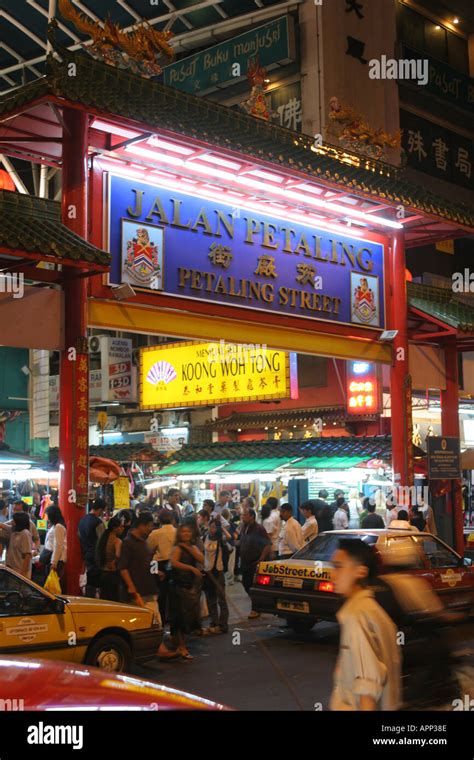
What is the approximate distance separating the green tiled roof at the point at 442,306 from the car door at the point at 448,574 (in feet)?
25.5

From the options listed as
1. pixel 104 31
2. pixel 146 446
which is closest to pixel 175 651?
pixel 104 31

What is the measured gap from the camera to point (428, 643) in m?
11.5

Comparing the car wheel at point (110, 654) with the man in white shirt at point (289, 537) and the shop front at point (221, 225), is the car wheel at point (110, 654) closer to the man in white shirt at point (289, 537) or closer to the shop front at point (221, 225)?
the shop front at point (221, 225)

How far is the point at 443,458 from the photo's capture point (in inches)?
756

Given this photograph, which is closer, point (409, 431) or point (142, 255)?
point (142, 255)

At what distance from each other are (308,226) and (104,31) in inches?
232

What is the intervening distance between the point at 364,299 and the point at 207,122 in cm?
604

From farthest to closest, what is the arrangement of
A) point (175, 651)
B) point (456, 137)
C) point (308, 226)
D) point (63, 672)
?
point (456, 137), point (308, 226), point (175, 651), point (63, 672)

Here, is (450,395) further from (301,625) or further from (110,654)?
(110,654)

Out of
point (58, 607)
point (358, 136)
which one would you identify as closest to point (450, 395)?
point (358, 136)

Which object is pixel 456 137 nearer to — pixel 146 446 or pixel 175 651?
pixel 146 446

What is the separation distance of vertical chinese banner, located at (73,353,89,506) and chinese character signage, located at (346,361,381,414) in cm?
1342

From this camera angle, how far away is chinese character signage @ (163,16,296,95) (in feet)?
81.9
